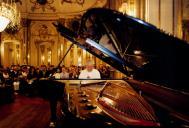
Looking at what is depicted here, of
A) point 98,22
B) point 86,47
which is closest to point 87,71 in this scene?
point 86,47

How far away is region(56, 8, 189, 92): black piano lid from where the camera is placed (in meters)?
2.69

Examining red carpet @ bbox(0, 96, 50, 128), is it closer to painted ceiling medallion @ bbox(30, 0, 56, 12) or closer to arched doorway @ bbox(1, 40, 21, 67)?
arched doorway @ bbox(1, 40, 21, 67)

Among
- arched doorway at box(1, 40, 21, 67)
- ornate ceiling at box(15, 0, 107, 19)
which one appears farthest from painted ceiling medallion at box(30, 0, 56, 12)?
arched doorway at box(1, 40, 21, 67)

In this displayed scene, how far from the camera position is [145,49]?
337 cm

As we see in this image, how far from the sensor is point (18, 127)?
5.57 metres

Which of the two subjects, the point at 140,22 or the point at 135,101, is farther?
the point at 135,101

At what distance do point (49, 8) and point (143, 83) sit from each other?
13.9m

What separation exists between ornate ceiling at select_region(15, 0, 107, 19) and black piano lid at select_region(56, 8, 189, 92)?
1249 cm

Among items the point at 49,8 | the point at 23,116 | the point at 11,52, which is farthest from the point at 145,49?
the point at 11,52

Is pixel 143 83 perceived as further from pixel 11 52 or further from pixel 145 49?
pixel 11 52

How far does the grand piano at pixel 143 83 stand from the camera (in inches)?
82.7

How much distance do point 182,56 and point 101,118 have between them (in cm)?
109

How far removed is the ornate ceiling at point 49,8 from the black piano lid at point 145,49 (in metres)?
12.5

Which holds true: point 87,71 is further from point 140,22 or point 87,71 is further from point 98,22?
point 140,22
